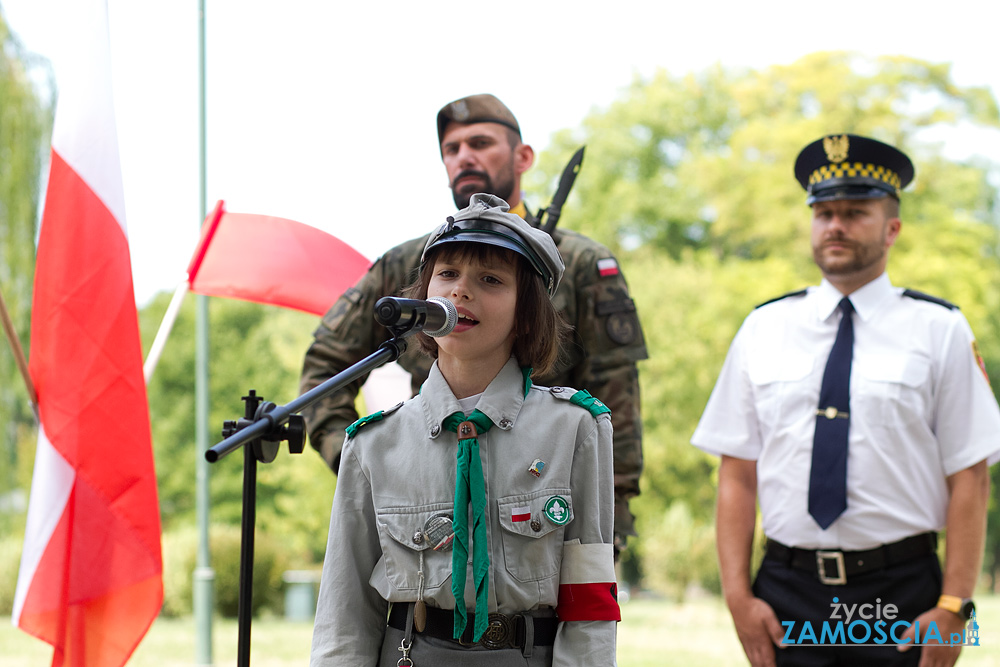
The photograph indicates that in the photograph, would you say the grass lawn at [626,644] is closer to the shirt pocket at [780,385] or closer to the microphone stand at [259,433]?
the shirt pocket at [780,385]

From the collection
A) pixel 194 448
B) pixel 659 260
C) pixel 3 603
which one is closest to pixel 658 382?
pixel 659 260

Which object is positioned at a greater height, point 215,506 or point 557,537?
point 557,537

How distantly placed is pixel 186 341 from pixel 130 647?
22418mm

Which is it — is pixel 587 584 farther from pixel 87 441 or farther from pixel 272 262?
pixel 272 262

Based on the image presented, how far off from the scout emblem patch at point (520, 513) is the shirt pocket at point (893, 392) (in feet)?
6.18

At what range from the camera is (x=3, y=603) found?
55.9 feet

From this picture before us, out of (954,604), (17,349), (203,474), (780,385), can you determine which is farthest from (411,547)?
(203,474)

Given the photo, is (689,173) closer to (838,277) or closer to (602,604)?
(838,277)

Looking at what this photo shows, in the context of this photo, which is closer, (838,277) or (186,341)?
(838,277)

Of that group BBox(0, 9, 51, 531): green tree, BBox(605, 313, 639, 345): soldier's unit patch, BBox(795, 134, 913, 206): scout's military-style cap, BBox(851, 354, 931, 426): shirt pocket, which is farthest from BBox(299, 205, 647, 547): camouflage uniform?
BBox(0, 9, 51, 531): green tree

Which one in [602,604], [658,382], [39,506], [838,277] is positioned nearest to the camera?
[602,604]

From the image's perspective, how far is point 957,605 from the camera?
338cm

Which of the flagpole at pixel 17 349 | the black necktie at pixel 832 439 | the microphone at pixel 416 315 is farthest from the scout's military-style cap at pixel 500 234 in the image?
the flagpole at pixel 17 349

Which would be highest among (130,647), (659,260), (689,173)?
(689,173)
